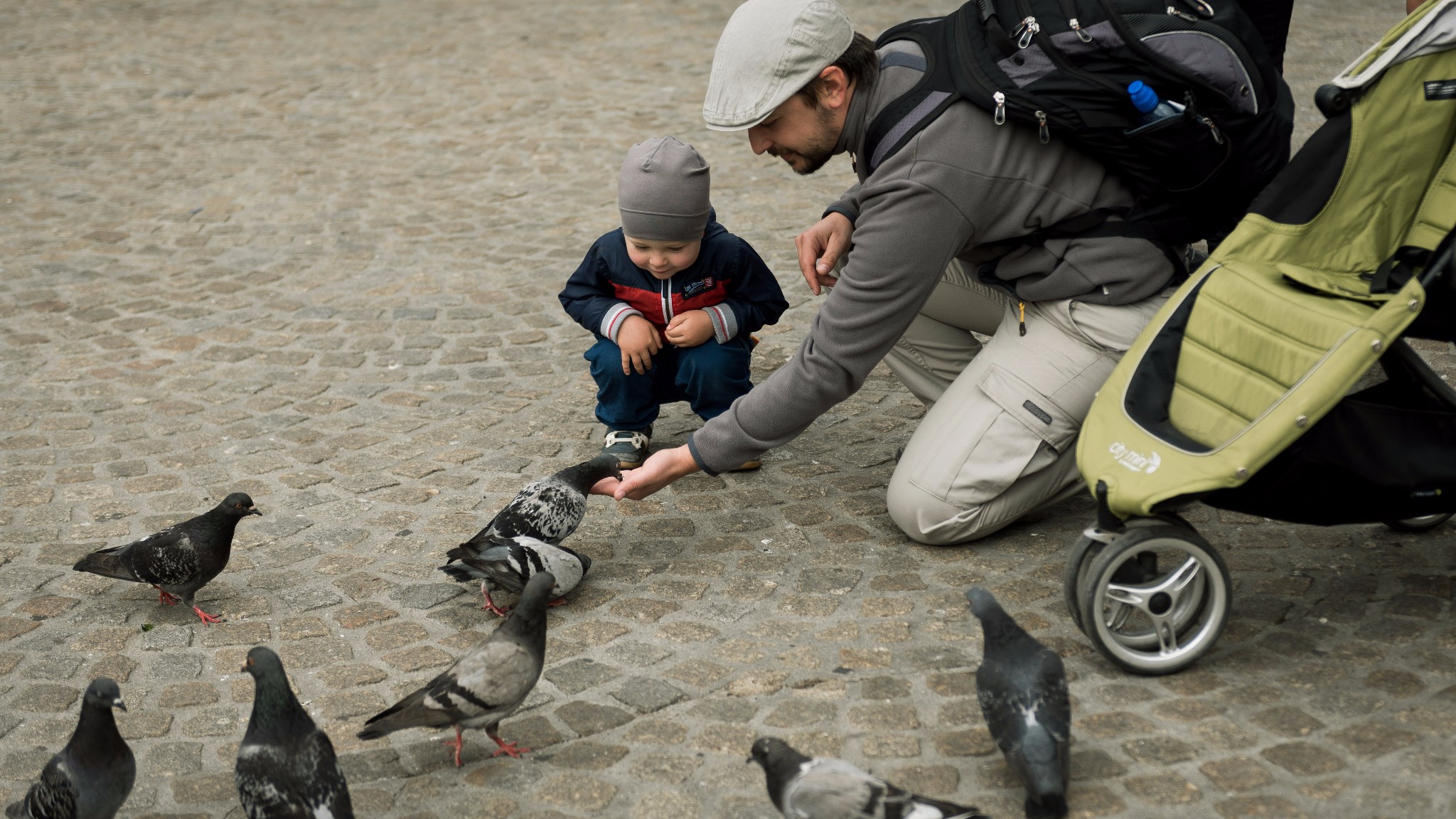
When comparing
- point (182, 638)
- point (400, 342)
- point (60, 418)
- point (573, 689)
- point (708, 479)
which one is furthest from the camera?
point (400, 342)

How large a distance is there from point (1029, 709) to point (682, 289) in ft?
8.74

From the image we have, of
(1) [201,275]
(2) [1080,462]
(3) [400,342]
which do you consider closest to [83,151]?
(1) [201,275]

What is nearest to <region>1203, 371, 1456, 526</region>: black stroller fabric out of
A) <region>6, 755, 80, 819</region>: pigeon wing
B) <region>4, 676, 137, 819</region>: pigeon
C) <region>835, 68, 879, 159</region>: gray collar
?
<region>835, 68, 879, 159</region>: gray collar

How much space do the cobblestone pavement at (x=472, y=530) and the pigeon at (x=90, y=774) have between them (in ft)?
0.77

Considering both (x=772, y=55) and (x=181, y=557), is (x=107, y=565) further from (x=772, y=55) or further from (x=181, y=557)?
(x=772, y=55)

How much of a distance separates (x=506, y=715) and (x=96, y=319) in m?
4.77

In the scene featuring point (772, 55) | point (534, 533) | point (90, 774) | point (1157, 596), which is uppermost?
point (772, 55)

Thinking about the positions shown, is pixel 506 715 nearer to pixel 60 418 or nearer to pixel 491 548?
pixel 491 548

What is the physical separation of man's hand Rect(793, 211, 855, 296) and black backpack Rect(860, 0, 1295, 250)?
612mm

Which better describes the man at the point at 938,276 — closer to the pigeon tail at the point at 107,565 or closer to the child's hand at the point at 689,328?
the child's hand at the point at 689,328

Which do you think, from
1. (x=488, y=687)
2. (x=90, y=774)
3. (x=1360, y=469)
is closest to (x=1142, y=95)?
(x=1360, y=469)

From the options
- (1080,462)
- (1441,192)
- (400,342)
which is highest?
(1441,192)

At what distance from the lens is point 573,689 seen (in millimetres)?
4191

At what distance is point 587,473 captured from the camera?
488 cm
